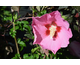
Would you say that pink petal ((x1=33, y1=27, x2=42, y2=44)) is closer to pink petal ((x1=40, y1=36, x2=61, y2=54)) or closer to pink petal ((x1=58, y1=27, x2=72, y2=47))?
pink petal ((x1=40, y1=36, x2=61, y2=54))

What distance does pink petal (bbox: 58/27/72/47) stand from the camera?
57 centimetres

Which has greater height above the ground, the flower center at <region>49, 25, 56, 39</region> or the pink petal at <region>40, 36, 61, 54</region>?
the flower center at <region>49, 25, 56, 39</region>

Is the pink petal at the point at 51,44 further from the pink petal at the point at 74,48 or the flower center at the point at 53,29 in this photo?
the pink petal at the point at 74,48

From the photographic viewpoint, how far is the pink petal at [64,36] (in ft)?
1.87

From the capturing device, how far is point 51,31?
689 mm

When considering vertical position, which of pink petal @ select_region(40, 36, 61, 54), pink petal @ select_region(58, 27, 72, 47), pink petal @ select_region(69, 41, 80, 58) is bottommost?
pink petal @ select_region(69, 41, 80, 58)

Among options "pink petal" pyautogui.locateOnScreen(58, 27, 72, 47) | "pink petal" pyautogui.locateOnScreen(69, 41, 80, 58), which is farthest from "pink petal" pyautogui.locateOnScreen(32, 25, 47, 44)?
"pink petal" pyautogui.locateOnScreen(69, 41, 80, 58)

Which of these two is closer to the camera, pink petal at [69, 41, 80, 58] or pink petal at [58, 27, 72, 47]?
pink petal at [58, 27, 72, 47]

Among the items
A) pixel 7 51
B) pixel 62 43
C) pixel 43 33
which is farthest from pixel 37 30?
pixel 7 51

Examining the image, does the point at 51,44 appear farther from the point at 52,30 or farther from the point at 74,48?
the point at 74,48

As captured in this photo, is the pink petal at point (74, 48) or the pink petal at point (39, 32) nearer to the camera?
the pink petal at point (39, 32)

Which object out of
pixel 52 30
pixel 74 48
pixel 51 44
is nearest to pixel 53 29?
pixel 52 30

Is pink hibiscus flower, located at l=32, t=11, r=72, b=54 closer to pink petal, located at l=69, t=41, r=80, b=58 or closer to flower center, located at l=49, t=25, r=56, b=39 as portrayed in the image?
flower center, located at l=49, t=25, r=56, b=39

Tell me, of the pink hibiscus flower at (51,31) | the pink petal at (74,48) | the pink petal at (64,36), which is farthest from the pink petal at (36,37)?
the pink petal at (74,48)
